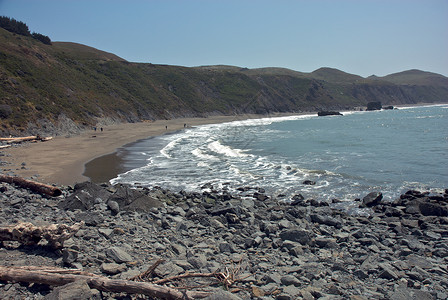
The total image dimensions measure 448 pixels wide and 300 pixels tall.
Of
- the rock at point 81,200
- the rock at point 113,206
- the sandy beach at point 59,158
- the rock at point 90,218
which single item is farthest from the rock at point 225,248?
the sandy beach at point 59,158

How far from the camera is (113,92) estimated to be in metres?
70.1

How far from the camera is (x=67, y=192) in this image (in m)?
13.3

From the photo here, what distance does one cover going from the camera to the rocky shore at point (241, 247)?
612 centimetres

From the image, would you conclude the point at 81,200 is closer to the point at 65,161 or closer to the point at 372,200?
the point at 372,200

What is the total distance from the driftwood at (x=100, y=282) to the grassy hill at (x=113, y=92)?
33448 millimetres

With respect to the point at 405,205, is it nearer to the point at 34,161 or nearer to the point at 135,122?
the point at 34,161

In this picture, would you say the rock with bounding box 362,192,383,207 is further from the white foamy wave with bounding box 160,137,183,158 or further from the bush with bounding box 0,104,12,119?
the bush with bounding box 0,104,12,119

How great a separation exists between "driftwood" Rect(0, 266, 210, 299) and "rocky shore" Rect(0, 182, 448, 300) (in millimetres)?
133

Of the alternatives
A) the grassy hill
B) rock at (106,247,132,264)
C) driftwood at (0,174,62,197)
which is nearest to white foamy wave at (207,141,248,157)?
driftwood at (0,174,62,197)

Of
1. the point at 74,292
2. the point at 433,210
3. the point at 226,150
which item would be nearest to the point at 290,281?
the point at 74,292

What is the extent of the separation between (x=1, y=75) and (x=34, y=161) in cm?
2516

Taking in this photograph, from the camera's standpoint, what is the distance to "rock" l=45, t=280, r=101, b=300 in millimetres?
4793

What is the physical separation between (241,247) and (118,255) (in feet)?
10.6

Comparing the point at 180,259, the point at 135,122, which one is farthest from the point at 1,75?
the point at 180,259
